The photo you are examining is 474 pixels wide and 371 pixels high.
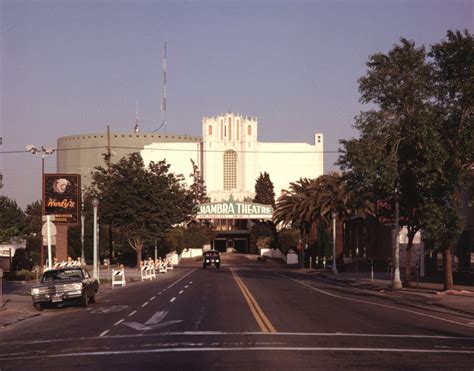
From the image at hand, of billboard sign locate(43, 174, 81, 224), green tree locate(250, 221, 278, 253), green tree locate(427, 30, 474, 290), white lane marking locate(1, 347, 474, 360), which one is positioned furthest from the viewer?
green tree locate(250, 221, 278, 253)

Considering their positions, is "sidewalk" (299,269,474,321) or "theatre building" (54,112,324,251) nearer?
"sidewalk" (299,269,474,321)

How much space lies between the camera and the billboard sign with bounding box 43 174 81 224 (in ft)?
176

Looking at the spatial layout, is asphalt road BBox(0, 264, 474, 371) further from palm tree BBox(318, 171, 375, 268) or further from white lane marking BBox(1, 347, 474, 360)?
palm tree BBox(318, 171, 375, 268)

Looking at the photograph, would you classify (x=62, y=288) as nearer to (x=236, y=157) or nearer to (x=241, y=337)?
(x=241, y=337)

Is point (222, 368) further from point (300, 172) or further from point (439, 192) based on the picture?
point (300, 172)

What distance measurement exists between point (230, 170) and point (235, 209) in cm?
2243

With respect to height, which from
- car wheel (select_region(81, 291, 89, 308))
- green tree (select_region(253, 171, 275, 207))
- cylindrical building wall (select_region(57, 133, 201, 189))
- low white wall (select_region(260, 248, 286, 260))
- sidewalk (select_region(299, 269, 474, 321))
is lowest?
low white wall (select_region(260, 248, 286, 260))

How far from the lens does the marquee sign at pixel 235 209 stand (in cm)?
10662

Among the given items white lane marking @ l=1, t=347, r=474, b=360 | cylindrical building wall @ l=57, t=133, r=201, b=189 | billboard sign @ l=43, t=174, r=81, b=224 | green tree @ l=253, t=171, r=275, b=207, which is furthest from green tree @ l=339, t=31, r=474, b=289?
cylindrical building wall @ l=57, t=133, r=201, b=189

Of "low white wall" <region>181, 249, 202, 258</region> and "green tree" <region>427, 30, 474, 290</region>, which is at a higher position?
"green tree" <region>427, 30, 474, 290</region>

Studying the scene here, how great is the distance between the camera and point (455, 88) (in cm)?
3322

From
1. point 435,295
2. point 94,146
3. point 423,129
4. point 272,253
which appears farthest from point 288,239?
point 94,146

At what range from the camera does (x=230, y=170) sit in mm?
128500

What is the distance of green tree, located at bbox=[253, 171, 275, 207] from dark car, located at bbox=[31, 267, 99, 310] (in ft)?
298
